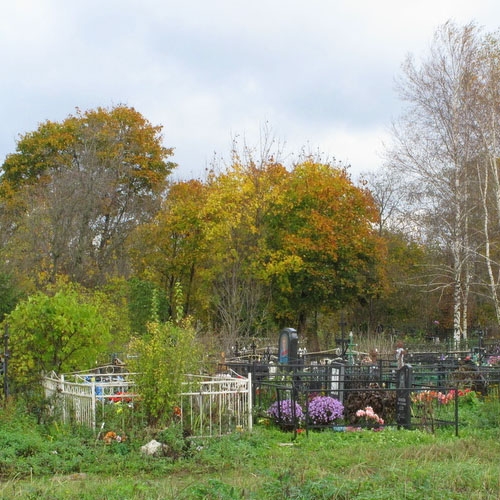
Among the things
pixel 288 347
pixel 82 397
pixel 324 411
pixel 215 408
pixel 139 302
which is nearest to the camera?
pixel 82 397

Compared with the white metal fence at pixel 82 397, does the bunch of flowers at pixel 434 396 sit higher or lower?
lower

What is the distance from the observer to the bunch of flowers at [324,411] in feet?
43.2

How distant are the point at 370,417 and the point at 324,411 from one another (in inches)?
33.2

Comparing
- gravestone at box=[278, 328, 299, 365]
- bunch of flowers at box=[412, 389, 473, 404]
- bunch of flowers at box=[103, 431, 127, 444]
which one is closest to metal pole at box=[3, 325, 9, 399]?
bunch of flowers at box=[103, 431, 127, 444]

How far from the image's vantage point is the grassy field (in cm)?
759

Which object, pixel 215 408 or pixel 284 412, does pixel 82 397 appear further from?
pixel 284 412

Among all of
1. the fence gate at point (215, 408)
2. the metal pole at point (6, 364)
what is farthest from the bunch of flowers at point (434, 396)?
the metal pole at point (6, 364)

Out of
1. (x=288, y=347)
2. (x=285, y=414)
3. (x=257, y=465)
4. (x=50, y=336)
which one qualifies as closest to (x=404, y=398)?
(x=285, y=414)

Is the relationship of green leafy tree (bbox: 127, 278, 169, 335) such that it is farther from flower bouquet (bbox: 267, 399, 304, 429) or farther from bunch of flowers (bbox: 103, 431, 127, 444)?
bunch of flowers (bbox: 103, 431, 127, 444)

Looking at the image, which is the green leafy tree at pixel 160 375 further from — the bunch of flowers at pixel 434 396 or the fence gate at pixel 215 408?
Result: the bunch of flowers at pixel 434 396

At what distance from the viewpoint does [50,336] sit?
46.9ft

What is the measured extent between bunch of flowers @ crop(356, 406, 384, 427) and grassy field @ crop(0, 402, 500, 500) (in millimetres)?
752

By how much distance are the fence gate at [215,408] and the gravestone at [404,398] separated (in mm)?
2640

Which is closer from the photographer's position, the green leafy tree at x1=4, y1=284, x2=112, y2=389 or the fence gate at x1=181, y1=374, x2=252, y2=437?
the fence gate at x1=181, y1=374, x2=252, y2=437
